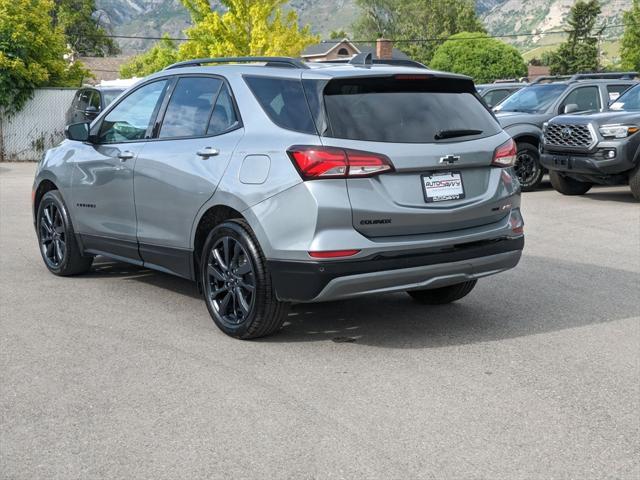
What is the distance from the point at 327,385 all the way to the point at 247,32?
33.6 meters

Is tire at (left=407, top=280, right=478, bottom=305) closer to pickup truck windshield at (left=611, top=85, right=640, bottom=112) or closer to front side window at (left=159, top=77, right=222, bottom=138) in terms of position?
front side window at (left=159, top=77, right=222, bottom=138)

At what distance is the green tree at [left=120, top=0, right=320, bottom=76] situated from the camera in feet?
119

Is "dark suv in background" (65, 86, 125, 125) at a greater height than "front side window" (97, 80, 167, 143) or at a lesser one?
lesser

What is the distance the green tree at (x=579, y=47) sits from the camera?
103 m

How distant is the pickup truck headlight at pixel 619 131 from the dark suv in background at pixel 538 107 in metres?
1.36

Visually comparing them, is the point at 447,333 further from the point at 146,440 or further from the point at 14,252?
the point at 14,252

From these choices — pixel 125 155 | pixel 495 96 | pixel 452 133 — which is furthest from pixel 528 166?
pixel 452 133

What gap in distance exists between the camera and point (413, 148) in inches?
220

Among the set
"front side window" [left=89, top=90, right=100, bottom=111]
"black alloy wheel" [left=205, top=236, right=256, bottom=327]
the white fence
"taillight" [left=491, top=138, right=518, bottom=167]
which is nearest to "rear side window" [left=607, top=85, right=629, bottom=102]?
"taillight" [left=491, top=138, right=518, bottom=167]

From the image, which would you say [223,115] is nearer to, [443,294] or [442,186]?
[442,186]

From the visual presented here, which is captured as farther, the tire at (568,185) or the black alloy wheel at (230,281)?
the tire at (568,185)

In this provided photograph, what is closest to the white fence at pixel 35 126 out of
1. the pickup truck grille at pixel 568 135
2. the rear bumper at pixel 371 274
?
the pickup truck grille at pixel 568 135

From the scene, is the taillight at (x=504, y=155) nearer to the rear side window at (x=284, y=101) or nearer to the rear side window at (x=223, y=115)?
the rear side window at (x=284, y=101)

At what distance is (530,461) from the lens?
4.04 meters
